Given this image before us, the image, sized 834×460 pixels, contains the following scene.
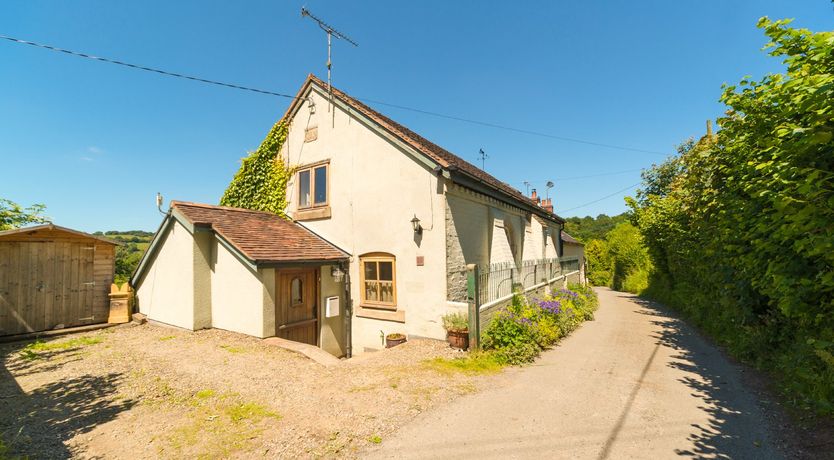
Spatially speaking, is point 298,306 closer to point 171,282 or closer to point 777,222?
point 171,282

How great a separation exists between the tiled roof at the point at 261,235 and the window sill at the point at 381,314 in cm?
181

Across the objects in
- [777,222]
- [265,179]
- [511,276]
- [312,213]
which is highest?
[265,179]

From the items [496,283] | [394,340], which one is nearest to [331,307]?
[394,340]

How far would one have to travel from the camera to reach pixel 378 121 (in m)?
10.2

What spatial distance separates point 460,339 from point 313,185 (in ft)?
24.1

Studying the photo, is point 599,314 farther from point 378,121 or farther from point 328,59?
point 328,59

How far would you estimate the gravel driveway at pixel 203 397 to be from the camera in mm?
4387

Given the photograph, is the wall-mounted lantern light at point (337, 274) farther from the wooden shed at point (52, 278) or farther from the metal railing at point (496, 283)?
the wooden shed at point (52, 278)

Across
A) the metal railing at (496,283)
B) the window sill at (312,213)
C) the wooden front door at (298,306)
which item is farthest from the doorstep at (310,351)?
the window sill at (312,213)

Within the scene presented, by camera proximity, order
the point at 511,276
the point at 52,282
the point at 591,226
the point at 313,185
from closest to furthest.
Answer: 1. the point at 52,282
2. the point at 511,276
3. the point at 313,185
4. the point at 591,226

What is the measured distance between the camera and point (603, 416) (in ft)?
17.4

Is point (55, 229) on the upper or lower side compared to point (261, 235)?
upper

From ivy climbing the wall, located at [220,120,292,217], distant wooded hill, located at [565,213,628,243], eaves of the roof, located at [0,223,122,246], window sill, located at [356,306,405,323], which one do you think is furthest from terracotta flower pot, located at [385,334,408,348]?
distant wooded hill, located at [565,213,628,243]

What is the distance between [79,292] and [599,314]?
745 inches
